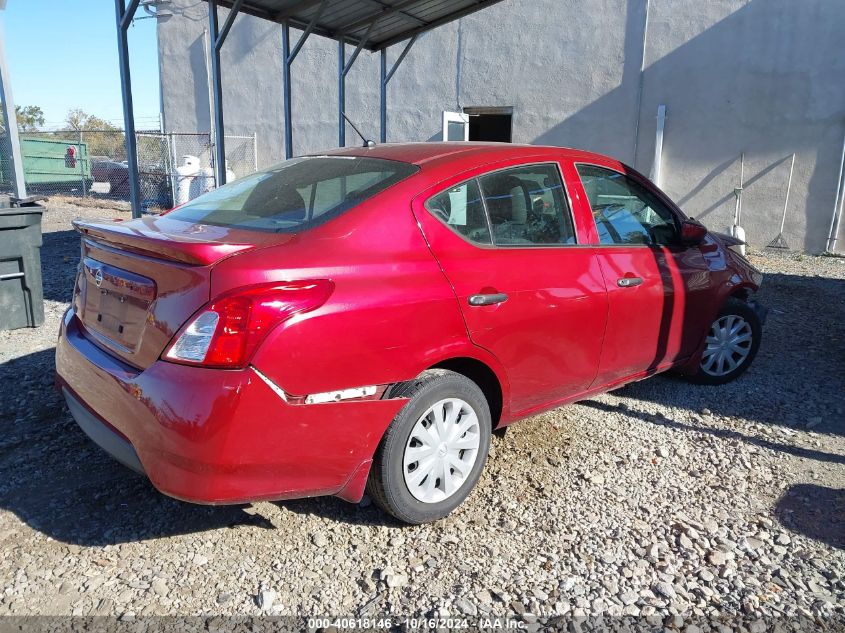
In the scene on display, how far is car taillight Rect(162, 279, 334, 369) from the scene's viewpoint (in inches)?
91.0

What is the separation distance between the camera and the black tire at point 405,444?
106 inches

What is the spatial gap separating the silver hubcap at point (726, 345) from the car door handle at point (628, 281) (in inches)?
45.6

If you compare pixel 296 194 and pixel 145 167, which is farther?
pixel 145 167

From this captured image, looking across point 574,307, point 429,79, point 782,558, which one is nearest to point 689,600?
point 782,558

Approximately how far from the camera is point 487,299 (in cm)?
296

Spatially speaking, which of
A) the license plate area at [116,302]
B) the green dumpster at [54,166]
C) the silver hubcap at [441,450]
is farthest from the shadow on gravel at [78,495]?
the green dumpster at [54,166]

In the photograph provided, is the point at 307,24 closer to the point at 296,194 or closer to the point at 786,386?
the point at 296,194

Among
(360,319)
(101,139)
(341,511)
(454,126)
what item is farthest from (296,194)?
(101,139)

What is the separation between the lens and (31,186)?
18719 mm

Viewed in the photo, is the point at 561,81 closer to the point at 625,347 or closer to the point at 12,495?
the point at 625,347

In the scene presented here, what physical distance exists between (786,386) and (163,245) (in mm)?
4486

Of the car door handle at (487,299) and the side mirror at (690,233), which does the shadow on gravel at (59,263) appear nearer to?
the car door handle at (487,299)

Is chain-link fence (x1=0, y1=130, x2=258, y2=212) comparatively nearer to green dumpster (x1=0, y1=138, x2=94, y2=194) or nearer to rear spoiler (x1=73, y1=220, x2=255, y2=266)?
green dumpster (x1=0, y1=138, x2=94, y2=194)

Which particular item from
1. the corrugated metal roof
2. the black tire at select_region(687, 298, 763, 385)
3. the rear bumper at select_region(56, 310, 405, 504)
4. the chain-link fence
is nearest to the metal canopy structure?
the corrugated metal roof
